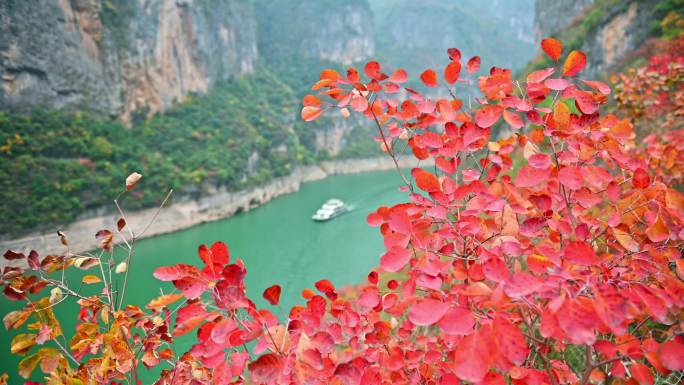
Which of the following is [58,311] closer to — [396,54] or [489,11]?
[396,54]

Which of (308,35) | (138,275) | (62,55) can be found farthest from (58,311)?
(308,35)

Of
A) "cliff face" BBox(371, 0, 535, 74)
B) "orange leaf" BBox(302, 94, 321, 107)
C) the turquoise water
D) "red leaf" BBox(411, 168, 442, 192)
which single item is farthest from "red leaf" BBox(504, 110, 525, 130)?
"cliff face" BBox(371, 0, 535, 74)

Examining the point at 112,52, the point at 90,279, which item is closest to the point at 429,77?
the point at 90,279

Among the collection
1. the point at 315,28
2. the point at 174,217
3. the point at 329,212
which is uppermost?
the point at 315,28

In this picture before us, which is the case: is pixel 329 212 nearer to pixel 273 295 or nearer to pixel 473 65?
pixel 473 65

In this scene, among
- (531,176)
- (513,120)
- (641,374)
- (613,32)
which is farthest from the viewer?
(613,32)

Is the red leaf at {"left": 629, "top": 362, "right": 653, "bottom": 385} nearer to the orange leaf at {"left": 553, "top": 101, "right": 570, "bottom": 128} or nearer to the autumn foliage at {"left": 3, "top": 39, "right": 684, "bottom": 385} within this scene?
the autumn foliage at {"left": 3, "top": 39, "right": 684, "bottom": 385}

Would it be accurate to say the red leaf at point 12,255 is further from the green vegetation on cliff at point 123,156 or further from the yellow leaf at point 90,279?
the green vegetation on cliff at point 123,156

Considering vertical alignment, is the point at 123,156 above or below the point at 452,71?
below
